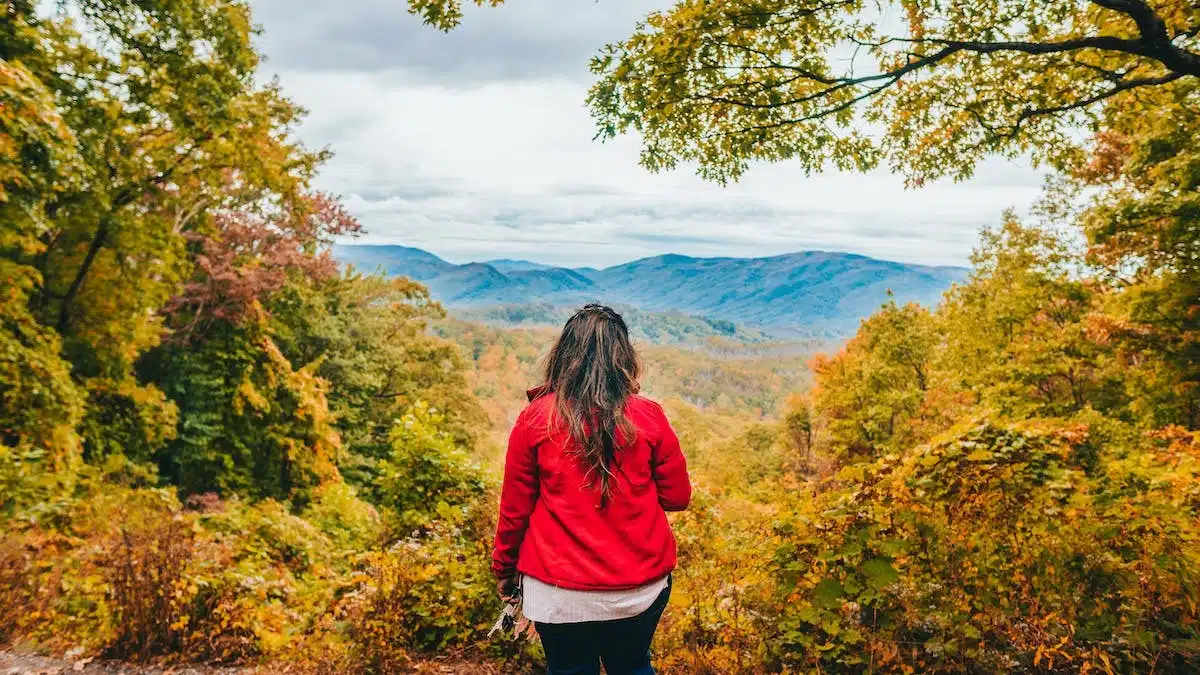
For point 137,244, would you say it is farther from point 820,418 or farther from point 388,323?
point 820,418

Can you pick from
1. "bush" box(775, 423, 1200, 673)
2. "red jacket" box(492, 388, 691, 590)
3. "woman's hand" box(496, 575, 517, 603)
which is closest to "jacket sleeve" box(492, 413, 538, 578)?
"red jacket" box(492, 388, 691, 590)

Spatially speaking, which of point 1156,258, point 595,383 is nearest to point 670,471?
point 595,383

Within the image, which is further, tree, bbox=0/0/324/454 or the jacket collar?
tree, bbox=0/0/324/454

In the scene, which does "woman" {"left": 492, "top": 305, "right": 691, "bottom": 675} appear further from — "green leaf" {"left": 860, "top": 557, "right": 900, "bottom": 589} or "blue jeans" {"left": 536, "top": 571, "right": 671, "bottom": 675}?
"green leaf" {"left": 860, "top": 557, "right": 900, "bottom": 589}

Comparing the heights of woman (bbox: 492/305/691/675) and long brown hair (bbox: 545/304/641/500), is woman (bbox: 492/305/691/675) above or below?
below

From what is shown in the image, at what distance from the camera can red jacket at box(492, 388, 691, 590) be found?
7.59 ft

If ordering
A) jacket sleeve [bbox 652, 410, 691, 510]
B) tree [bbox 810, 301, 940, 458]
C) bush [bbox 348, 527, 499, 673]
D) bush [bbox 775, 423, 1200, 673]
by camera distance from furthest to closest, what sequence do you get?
tree [bbox 810, 301, 940, 458] → bush [bbox 348, 527, 499, 673] → bush [bbox 775, 423, 1200, 673] → jacket sleeve [bbox 652, 410, 691, 510]

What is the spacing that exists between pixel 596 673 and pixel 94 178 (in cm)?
1225

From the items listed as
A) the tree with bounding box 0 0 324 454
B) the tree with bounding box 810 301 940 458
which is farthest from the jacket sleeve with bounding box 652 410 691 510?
the tree with bounding box 810 301 940 458

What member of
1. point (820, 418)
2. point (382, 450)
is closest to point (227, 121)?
point (382, 450)

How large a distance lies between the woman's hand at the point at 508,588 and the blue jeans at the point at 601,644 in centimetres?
28

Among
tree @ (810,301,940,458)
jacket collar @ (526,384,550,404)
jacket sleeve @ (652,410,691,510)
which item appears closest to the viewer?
jacket sleeve @ (652,410,691,510)

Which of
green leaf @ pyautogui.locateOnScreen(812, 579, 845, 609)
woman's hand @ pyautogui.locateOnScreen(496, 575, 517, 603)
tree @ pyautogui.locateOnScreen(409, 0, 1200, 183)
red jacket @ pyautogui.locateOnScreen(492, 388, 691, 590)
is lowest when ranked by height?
green leaf @ pyautogui.locateOnScreen(812, 579, 845, 609)

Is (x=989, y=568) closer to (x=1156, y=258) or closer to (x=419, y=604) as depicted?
(x=419, y=604)
